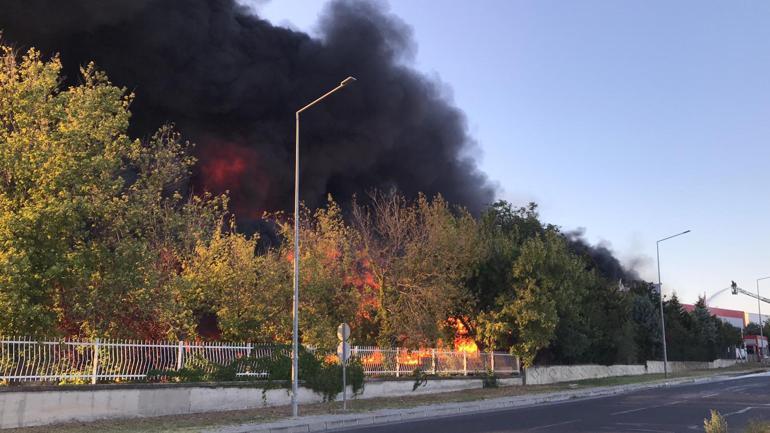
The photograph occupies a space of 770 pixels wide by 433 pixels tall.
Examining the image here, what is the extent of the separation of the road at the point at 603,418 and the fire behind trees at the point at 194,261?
26.0 feet

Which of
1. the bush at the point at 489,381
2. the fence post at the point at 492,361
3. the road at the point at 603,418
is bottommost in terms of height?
the bush at the point at 489,381

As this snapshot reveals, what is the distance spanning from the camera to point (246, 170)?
56562 mm

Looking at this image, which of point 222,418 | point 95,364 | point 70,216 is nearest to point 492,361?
point 222,418

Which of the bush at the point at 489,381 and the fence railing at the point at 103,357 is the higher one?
the fence railing at the point at 103,357

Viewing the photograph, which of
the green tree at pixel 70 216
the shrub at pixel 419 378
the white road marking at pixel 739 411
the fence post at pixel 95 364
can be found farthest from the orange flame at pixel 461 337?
the fence post at pixel 95 364

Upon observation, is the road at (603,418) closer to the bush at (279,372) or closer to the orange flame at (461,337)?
the bush at (279,372)

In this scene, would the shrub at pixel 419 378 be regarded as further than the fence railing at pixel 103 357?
Yes

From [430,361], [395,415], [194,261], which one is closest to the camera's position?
[395,415]

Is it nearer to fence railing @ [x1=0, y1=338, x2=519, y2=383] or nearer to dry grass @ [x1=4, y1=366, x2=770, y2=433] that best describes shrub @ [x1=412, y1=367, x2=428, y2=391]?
dry grass @ [x1=4, y1=366, x2=770, y2=433]

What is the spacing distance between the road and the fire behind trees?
7.92 meters

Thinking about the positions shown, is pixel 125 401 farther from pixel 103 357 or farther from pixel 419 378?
pixel 419 378

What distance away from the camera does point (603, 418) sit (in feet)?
51.8

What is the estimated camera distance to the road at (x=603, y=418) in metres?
13.4

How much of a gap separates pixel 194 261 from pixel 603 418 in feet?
44.3
